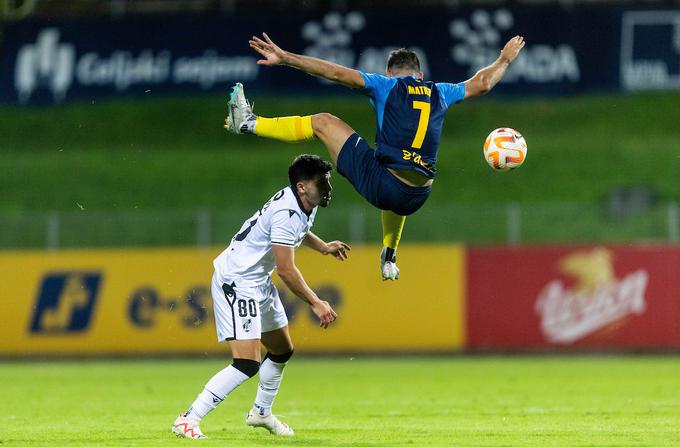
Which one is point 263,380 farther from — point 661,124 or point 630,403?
point 661,124

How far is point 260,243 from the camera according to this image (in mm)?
11125

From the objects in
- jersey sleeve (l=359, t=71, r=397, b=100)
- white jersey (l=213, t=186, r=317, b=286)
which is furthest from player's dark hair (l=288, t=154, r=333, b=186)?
jersey sleeve (l=359, t=71, r=397, b=100)

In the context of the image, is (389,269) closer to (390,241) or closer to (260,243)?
(390,241)

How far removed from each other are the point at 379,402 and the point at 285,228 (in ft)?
16.5

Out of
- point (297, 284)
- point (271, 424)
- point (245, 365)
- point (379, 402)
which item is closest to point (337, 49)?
point (379, 402)

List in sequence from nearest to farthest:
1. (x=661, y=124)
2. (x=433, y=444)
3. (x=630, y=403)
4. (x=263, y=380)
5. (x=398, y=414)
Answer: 1. (x=433, y=444)
2. (x=263, y=380)
3. (x=398, y=414)
4. (x=630, y=403)
5. (x=661, y=124)

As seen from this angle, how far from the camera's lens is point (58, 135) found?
35531 millimetres

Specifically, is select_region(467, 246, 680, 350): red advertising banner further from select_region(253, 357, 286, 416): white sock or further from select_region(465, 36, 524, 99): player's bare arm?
select_region(253, 357, 286, 416): white sock

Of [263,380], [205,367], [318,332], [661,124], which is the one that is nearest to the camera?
[263,380]

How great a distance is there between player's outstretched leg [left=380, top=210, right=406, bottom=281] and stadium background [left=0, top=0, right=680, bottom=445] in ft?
7.50

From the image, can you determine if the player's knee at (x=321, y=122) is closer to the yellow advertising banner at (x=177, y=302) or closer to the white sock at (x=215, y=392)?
the white sock at (x=215, y=392)

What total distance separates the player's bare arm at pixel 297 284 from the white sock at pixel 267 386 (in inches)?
50.0

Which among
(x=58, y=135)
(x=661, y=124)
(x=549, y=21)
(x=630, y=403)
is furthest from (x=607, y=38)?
(x=630, y=403)

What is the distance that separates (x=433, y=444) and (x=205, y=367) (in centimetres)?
1153
